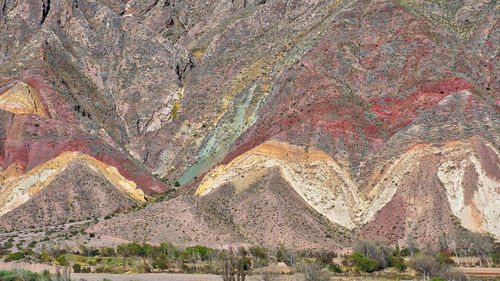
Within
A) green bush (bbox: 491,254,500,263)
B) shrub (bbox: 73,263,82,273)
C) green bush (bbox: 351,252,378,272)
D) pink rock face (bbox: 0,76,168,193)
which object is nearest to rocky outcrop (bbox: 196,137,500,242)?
green bush (bbox: 491,254,500,263)

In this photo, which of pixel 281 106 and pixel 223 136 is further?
pixel 223 136

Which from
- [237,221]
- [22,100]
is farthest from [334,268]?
[22,100]

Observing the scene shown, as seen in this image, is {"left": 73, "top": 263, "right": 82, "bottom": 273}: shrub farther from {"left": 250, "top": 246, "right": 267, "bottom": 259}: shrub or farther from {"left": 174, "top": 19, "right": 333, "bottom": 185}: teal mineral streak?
{"left": 174, "top": 19, "right": 333, "bottom": 185}: teal mineral streak

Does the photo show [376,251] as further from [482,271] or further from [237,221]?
[237,221]

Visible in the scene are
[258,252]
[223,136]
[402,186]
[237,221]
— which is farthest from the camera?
[223,136]

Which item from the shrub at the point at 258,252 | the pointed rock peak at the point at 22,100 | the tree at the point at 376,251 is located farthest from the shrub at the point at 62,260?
the pointed rock peak at the point at 22,100

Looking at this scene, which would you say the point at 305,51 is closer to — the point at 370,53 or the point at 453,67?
the point at 370,53
